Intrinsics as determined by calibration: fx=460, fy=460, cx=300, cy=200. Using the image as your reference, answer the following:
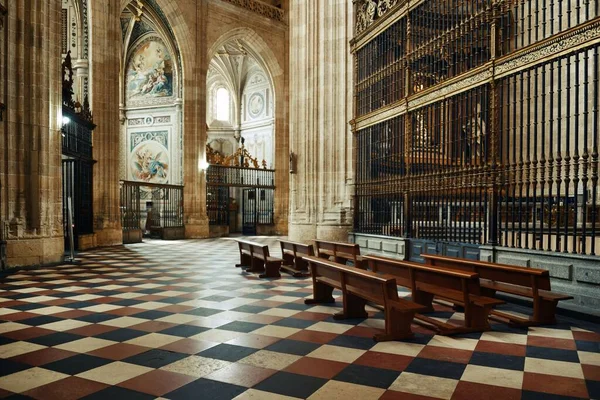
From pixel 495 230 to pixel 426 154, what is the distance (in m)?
2.86

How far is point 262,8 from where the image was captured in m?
27.5

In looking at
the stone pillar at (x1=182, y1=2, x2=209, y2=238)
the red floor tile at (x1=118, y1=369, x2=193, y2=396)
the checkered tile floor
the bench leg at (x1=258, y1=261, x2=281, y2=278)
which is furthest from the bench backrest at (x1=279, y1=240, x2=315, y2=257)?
the stone pillar at (x1=182, y1=2, x2=209, y2=238)

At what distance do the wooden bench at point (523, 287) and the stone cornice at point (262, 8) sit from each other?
2355 centimetres

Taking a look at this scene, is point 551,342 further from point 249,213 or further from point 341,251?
point 249,213

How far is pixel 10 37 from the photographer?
10.5m

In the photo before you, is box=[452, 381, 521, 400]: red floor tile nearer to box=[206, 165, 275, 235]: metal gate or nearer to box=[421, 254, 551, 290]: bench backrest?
box=[421, 254, 551, 290]: bench backrest

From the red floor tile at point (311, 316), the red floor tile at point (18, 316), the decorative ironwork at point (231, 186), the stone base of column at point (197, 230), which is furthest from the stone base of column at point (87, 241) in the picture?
the red floor tile at point (311, 316)

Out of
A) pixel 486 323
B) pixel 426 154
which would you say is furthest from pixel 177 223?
pixel 486 323

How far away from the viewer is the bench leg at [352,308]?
5648mm

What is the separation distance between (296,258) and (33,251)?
20.4ft

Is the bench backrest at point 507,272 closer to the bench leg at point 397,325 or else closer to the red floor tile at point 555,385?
the bench leg at point 397,325

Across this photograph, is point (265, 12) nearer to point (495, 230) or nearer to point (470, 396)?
point (495, 230)

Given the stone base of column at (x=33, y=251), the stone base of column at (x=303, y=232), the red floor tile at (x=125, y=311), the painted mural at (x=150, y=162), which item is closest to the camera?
the red floor tile at (x=125, y=311)

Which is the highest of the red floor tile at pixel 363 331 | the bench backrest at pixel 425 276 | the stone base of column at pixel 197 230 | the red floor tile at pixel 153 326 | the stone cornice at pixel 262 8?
the stone cornice at pixel 262 8
